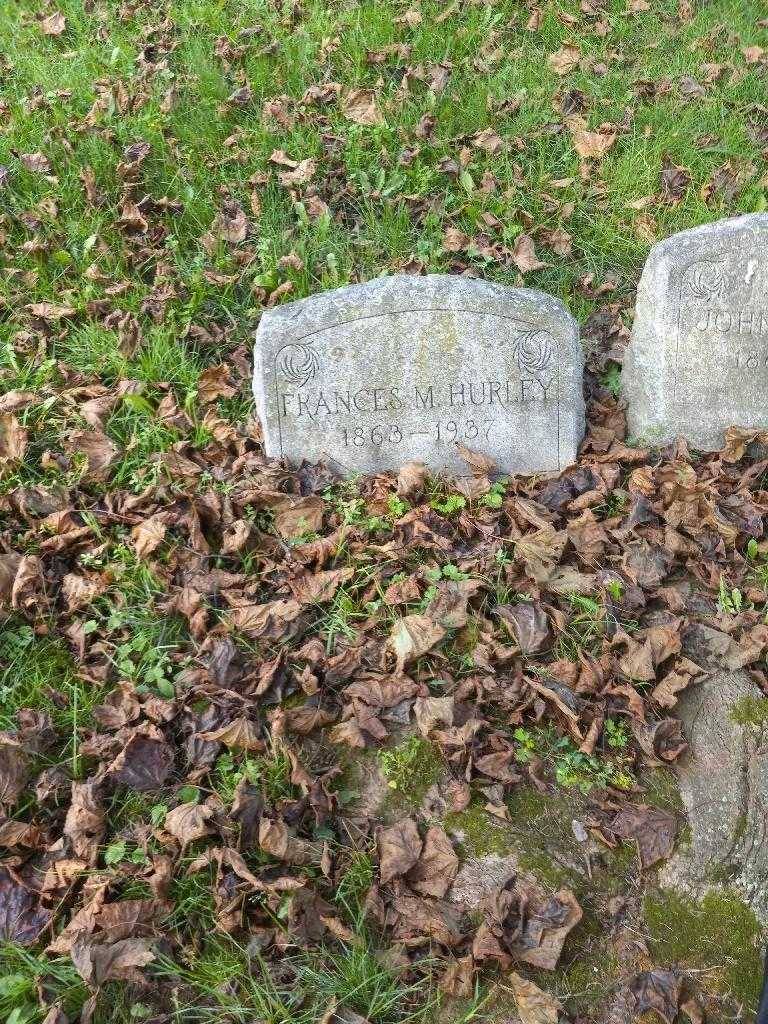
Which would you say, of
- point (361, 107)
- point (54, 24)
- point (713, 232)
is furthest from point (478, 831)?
point (54, 24)

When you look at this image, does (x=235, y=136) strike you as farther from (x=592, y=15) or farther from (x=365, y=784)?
(x=365, y=784)

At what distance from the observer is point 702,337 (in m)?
3.39

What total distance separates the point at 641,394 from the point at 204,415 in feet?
6.23

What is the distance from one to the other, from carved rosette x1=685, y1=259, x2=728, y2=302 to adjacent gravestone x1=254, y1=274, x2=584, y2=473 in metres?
0.53

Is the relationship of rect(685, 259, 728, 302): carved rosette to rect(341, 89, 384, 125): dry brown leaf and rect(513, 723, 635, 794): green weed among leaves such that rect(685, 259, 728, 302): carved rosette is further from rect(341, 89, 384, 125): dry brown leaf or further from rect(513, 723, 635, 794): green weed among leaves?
rect(341, 89, 384, 125): dry brown leaf

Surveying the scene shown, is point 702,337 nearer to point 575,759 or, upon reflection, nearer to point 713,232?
point 713,232

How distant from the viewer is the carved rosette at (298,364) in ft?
10.5

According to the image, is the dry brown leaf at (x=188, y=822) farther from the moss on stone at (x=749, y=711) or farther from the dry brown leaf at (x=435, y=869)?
the moss on stone at (x=749, y=711)

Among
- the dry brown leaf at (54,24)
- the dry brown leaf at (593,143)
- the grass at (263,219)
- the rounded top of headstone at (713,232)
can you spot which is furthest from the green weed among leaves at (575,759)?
the dry brown leaf at (54,24)

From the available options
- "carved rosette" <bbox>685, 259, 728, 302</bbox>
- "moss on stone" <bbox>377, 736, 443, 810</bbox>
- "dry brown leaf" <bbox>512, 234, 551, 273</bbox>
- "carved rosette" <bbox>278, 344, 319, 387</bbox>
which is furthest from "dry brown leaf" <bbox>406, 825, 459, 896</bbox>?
"dry brown leaf" <bbox>512, 234, 551, 273</bbox>

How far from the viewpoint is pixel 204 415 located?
3.50m

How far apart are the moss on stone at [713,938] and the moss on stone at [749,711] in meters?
0.50

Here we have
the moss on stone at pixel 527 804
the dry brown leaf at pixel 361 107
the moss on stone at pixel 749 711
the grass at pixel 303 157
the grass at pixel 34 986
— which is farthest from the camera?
the dry brown leaf at pixel 361 107

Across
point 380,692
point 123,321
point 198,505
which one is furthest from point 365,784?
point 123,321
